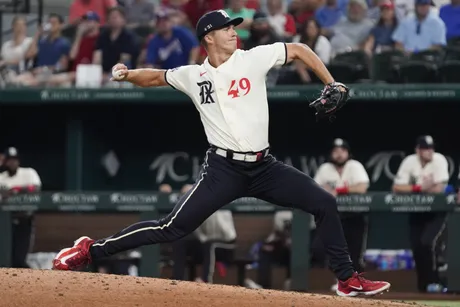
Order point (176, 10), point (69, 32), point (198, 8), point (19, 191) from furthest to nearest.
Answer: point (69, 32)
point (198, 8)
point (176, 10)
point (19, 191)

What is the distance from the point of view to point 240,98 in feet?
20.6

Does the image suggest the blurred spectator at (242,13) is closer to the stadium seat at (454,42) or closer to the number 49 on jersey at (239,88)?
the stadium seat at (454,42)

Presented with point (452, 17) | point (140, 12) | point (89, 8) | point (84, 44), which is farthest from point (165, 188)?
point (452, 17)

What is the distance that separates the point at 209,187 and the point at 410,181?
4.98 metres

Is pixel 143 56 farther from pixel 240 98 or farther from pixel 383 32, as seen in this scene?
pixel 240 98

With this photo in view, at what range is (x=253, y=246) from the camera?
420 inches

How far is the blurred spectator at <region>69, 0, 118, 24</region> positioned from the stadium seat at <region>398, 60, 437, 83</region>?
3.84 m

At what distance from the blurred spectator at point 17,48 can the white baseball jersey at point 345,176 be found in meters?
4.06

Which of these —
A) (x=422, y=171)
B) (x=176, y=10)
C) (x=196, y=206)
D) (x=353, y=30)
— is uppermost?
(x=176, y=10)

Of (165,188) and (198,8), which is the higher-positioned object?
(198,8)

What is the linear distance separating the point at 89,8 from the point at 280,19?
243cm

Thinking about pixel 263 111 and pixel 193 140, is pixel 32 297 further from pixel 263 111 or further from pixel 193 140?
pixel 193 140

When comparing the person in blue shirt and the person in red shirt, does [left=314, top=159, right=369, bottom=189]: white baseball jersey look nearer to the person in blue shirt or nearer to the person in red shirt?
the person in blue shirt

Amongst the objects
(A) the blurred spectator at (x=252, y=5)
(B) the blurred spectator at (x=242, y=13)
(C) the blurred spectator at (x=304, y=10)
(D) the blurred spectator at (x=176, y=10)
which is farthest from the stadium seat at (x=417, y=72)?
(D) the blurred spectator at (x=176, y=10)
